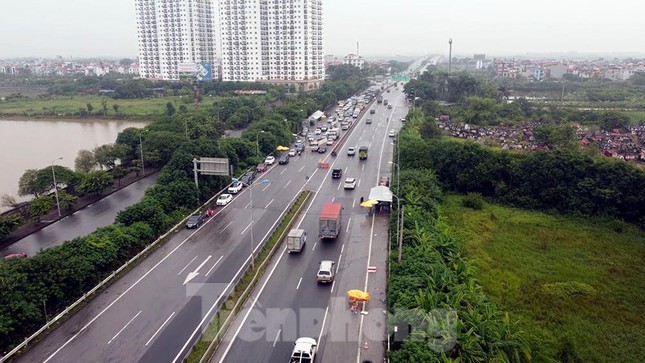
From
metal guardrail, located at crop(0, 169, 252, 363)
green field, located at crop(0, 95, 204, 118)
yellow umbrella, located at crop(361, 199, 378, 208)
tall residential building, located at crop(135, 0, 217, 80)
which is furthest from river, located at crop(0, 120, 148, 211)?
tall residential building, located at crop(135, 0, 217, 80)

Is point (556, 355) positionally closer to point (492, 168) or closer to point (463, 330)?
point (463, 330)

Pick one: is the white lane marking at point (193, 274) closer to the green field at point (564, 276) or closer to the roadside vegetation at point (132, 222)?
the roadside vegetation at point (132, 222)

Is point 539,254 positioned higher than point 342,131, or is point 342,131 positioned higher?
point 342,131

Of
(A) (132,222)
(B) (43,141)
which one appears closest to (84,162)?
(A) (132,222)

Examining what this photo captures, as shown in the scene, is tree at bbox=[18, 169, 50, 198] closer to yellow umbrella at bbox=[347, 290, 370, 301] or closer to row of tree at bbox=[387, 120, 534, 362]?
row of tree at bbox=[387, 120, 534, 362]

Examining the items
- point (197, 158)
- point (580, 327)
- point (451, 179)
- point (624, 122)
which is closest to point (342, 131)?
point (451, 179)

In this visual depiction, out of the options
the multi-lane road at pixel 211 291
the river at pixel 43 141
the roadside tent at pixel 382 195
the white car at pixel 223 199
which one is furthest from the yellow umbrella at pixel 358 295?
the river at pixel 43 141
